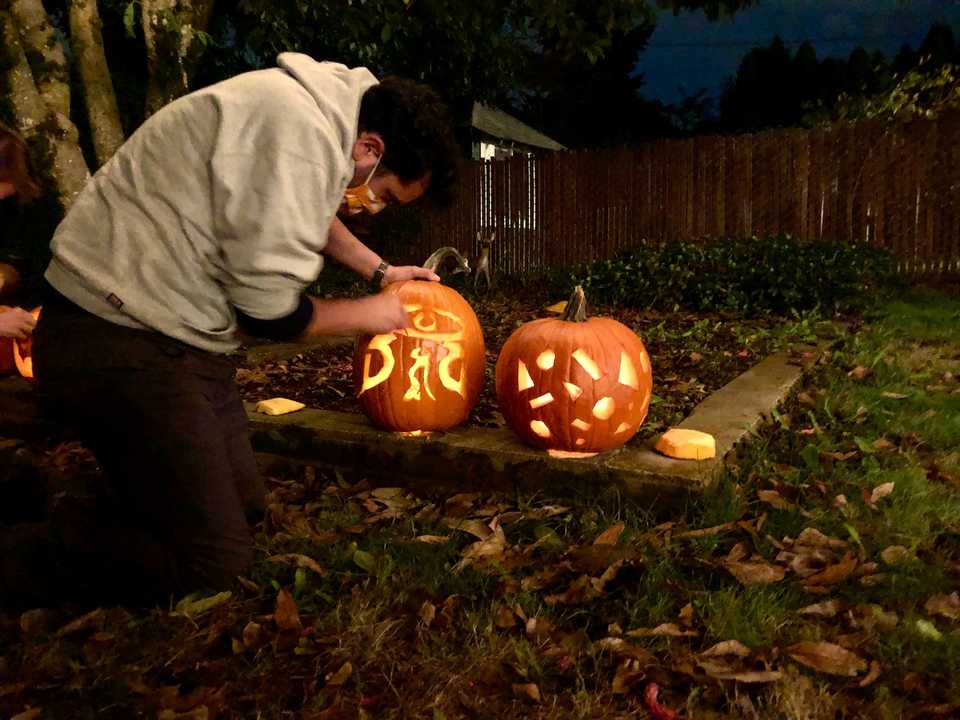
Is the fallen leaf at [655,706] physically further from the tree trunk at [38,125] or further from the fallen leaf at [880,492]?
the tree trunk at [38,125]

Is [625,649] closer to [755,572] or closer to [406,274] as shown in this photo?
[755,572]

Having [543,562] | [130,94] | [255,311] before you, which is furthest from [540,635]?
[130,94]

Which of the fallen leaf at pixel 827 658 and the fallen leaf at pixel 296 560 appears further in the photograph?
the fallen leaf at pixel 296 560

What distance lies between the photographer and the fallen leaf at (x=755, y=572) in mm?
2254

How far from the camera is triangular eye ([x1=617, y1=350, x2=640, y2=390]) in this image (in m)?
2.88

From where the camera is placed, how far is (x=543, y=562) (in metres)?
2.48

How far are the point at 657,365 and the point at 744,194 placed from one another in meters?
5.96

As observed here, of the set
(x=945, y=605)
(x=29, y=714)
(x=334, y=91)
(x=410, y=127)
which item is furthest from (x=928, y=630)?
(x=29, y=714)

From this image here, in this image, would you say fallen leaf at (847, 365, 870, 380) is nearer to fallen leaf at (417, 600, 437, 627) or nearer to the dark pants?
fallen leaf at (417, 600, 437, 627)

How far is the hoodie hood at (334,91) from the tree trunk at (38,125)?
Answer: 5.01 m

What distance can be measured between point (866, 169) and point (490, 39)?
521cm

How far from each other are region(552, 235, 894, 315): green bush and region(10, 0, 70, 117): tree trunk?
5424 millimetres

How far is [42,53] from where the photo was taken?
6352mm

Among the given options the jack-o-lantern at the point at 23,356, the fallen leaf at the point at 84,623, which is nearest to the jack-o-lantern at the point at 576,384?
the fallen leaf at the point at 84,623
